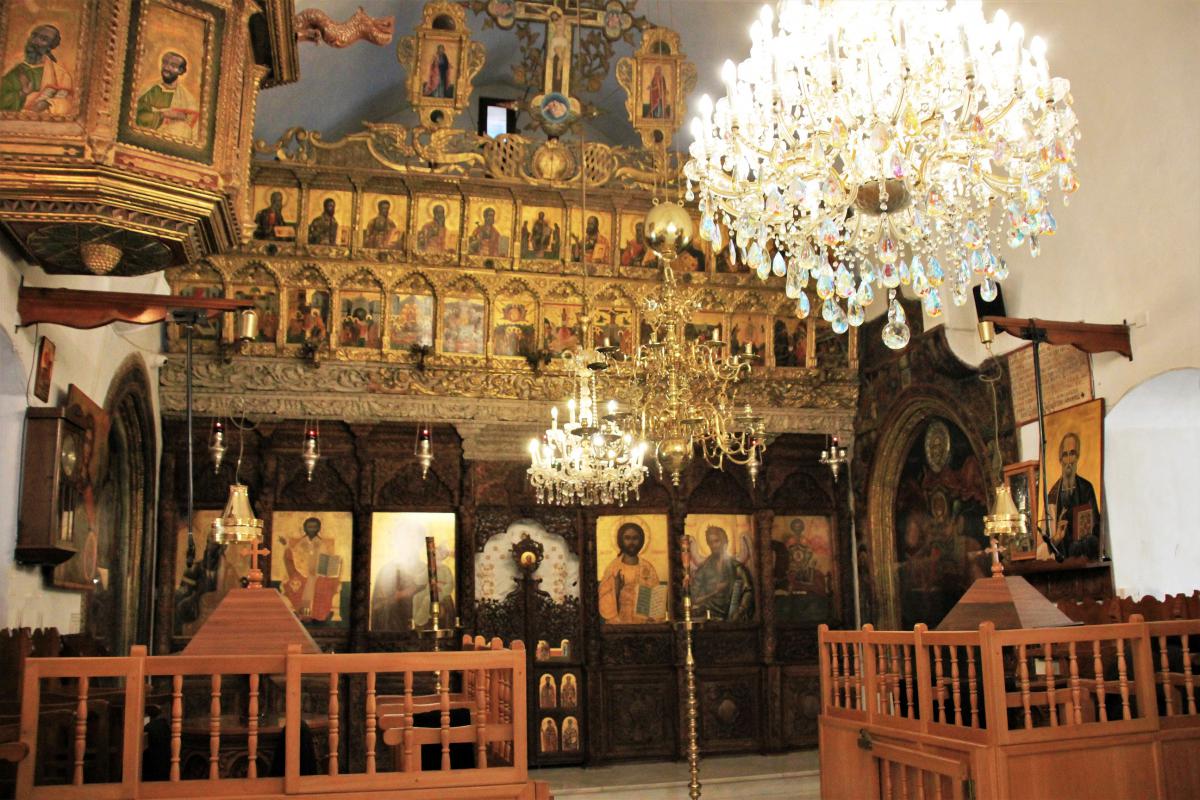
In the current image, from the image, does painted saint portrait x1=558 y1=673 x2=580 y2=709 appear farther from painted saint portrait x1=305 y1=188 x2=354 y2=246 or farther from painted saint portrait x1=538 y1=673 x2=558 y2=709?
painted saint portrait x1=305 y1=188 x2=354 y2=246

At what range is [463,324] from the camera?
35.4 feet

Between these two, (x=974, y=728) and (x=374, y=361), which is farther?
(x=374, y=361)

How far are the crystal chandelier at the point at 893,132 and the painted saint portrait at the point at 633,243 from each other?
5.35 meters

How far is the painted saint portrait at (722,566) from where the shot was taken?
1126 cm

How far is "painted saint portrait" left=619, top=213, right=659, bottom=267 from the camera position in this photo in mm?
10883

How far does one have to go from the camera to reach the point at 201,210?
5.68m

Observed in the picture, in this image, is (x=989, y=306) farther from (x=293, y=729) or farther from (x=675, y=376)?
(x=293, y=729)

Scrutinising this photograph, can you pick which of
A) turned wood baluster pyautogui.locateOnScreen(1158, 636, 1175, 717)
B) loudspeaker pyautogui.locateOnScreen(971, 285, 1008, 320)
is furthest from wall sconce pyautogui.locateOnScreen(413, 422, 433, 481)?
turned wood baluster pyautogui.locateOnScreen(1158, 636, 1175, 717)

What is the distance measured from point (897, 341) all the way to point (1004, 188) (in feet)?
2.92

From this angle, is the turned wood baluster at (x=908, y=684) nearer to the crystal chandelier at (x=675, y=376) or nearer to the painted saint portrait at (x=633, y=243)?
the crystal chandelier at (x=675, y=376)

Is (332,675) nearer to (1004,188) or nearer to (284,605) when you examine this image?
(284,605)

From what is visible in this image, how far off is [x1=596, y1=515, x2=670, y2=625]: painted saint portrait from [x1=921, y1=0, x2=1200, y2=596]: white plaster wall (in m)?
4.61

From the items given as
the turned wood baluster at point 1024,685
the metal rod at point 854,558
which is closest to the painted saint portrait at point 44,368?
the turned wood baluster at point 1024,685

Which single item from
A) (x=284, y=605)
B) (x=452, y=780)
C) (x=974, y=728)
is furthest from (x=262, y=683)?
(x=974, y=728)
